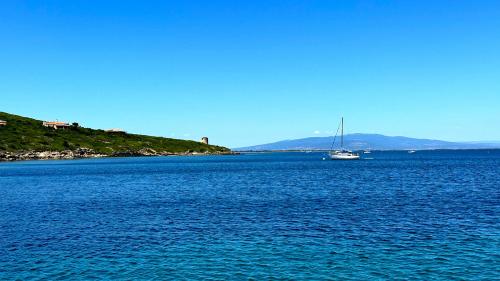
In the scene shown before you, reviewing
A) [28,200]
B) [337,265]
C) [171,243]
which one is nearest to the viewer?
[337,265]

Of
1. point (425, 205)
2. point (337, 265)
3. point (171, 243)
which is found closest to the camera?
point (337, 265)

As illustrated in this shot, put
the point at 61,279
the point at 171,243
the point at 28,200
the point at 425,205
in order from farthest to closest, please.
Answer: the point at 28,200, the point at 425,205, the point at 171,243, the point at 61,279

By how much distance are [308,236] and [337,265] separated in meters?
10.7

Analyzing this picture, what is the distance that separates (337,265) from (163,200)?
51.5 metres

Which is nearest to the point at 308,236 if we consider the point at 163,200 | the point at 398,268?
the point at 398,268

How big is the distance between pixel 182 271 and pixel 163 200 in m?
47.9

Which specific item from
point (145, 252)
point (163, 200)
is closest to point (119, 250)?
→ point (145, 252)

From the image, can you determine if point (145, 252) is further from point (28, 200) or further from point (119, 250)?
point (28, 200)

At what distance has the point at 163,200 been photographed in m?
79.9

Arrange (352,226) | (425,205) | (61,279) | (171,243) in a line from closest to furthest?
(61,279) < (171,243) < (352,226) < (425,205)

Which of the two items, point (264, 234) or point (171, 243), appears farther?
point (264, 234)

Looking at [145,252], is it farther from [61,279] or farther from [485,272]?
[485,272]

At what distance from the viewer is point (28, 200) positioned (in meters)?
79.5

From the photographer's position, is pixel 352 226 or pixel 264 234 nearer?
pixel 264 234
